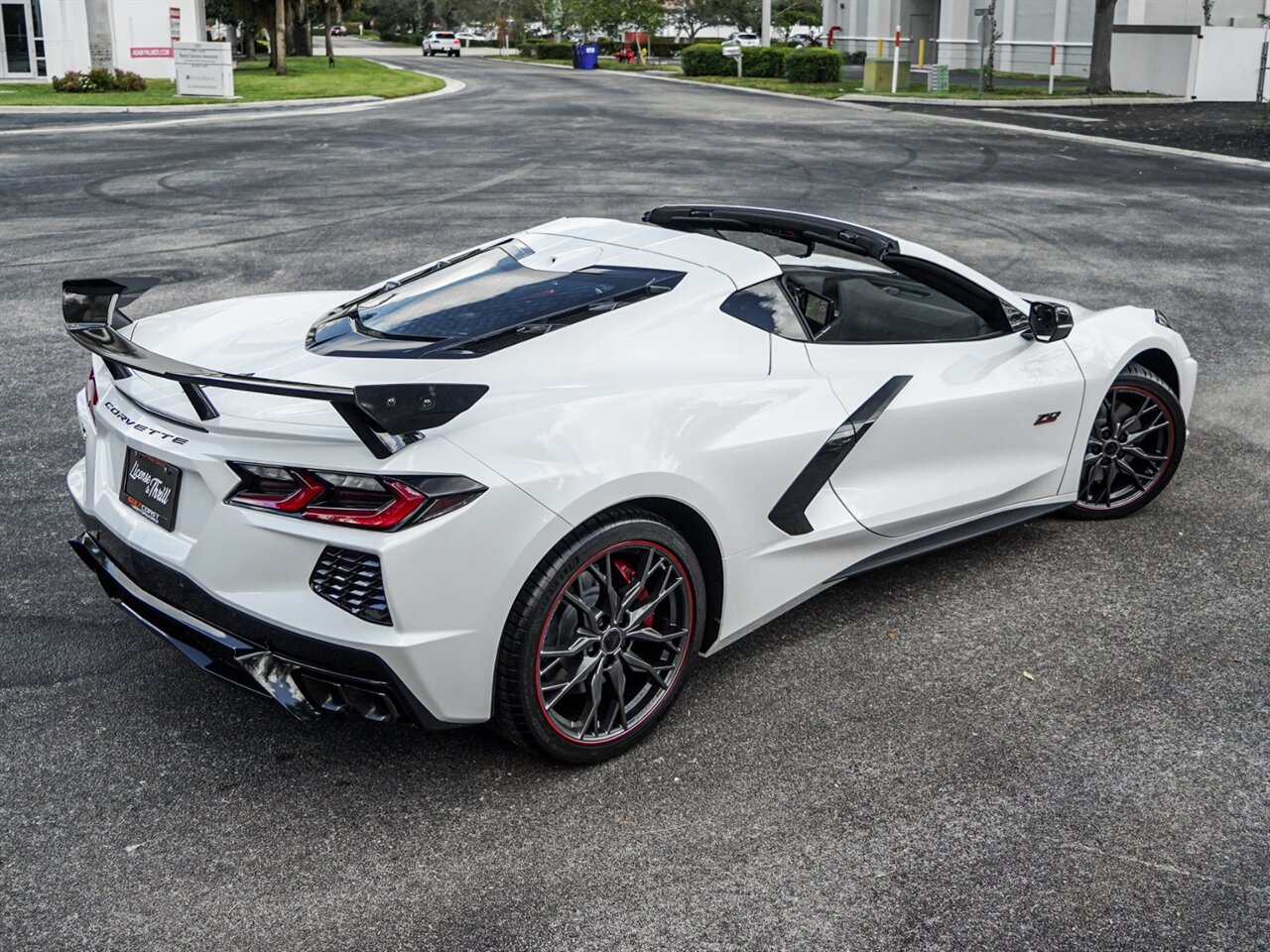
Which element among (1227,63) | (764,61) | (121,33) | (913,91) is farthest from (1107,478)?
(764,61)

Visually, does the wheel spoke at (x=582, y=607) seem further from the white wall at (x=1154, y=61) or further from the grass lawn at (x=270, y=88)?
the white wall at (x=1154, y=61)

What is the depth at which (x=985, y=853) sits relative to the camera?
11.4 feet

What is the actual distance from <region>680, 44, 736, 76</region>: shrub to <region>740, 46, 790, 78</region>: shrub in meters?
2.27

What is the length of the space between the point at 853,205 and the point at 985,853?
39.4 ft

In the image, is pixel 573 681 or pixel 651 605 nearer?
pixel 573 681

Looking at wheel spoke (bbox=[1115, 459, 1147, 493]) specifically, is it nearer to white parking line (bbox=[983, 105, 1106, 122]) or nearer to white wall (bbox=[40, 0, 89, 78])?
white parking line (bbox=[983, 105, 1106, 122])

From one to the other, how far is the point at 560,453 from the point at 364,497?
541 mm

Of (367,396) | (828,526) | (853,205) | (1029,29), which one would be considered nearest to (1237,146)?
(853,205)

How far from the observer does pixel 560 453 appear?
11.7 ft

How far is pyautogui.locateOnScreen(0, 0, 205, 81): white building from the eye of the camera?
36656mm

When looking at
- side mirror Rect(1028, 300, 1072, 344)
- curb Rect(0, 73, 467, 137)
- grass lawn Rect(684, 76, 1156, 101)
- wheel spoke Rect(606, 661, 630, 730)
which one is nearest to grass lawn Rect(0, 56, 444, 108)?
curb Rect(0, 73, 467, 137)

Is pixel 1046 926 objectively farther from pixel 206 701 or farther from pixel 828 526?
pixel 206 701

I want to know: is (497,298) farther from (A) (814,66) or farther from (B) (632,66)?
(B) (632,66)

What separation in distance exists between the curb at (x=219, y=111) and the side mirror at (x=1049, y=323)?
2122cm
